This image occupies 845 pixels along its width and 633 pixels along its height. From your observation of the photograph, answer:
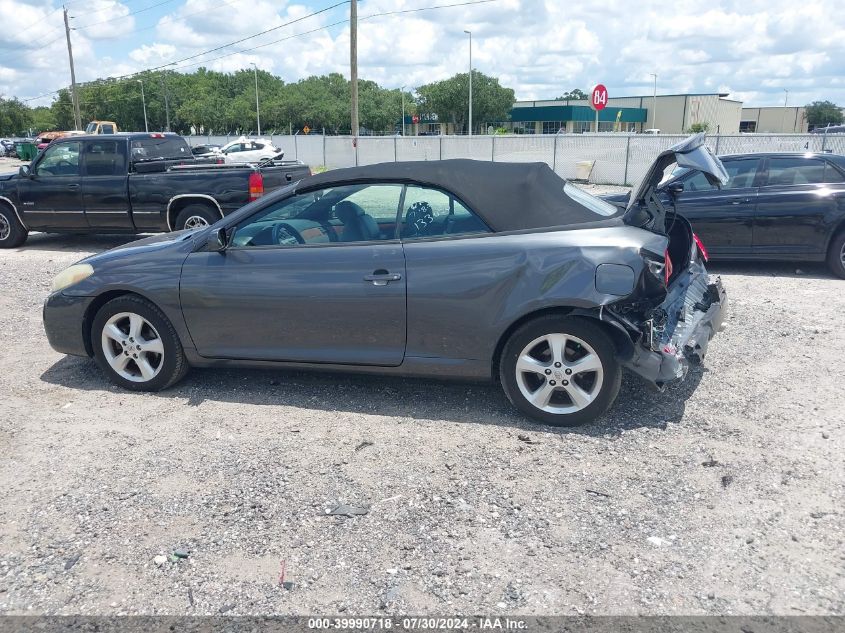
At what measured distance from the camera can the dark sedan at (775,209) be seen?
870 cm

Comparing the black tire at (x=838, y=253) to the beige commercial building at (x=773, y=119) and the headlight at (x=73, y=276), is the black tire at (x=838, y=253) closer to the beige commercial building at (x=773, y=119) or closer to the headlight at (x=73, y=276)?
the headlight at (x=73, y=276)

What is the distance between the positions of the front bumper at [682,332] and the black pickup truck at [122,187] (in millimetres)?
7106

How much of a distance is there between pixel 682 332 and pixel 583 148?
2065 centimetres

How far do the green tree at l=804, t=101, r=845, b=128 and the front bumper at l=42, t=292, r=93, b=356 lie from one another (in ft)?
323

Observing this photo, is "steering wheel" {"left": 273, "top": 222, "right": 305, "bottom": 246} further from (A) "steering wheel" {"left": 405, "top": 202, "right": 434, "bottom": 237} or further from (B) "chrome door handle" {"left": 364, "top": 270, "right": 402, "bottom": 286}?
(A) "steering wheel" {"left": 405, "top": 202, "right": 434, "bottom": 237}

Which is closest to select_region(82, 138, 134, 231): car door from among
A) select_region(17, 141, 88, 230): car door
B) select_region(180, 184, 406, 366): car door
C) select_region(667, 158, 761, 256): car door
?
select_region(17, 141, 88, 230): car door

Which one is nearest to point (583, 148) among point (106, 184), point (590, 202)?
point (106, 184)

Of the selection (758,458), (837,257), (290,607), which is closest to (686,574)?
(758,458)

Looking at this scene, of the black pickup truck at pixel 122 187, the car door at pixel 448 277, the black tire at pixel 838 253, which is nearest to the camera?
the car door at pixel 448 277

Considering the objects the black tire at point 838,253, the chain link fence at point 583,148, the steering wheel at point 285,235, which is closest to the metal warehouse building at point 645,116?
the chain link fence at point 583,148

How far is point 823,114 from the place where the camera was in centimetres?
8788

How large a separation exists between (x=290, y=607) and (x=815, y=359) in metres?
4.74

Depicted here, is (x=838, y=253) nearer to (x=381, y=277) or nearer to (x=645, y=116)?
(x=381, y=277)

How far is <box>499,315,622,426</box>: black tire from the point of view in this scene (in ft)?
14.3
